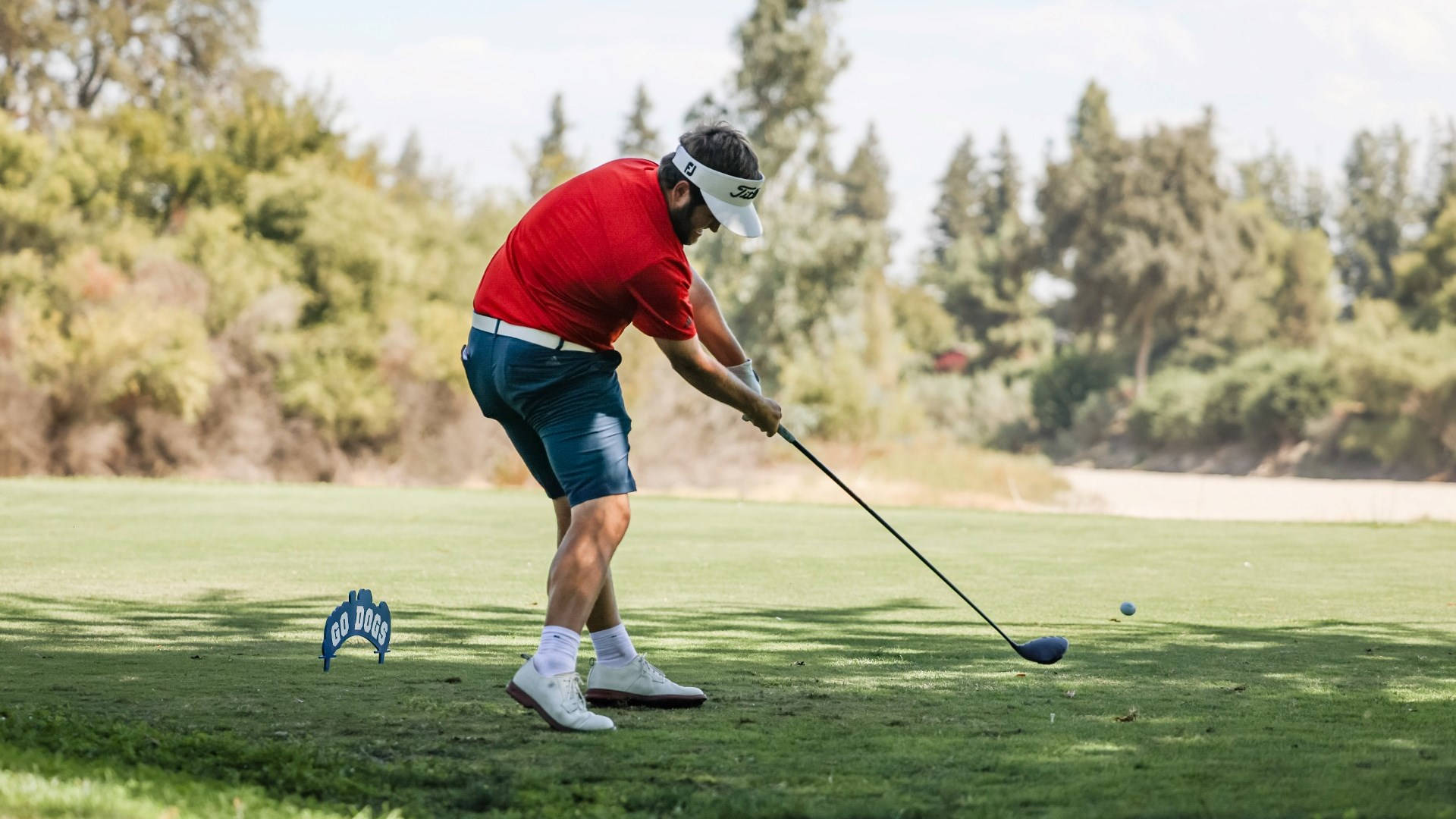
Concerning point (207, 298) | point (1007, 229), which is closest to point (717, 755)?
point (207, 298)

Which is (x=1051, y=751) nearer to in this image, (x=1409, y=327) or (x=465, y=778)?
(x=465, y=778)

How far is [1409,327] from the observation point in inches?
1912

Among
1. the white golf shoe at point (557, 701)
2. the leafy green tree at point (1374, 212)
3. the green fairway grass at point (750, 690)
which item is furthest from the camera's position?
the leafy green tree at point (1374, 212)

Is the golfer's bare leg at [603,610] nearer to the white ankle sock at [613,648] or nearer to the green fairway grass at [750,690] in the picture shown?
the white ankle sock at [613,648]

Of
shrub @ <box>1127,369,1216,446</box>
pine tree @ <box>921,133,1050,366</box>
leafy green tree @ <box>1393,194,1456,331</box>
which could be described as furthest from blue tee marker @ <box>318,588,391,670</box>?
pine tree @ <box>921,133,1050,366</box>

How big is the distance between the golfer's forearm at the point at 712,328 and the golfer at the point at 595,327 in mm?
291

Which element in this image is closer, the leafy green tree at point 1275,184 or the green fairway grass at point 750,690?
the green fairway grass at point 750,690

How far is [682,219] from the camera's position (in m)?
4.41

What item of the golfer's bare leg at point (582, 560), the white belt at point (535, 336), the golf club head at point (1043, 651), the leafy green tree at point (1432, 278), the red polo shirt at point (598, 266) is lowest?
the golf club head at point (1043, 651)

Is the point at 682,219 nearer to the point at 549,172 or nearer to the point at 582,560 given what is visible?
the point at 582,560

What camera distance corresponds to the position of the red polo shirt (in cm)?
425

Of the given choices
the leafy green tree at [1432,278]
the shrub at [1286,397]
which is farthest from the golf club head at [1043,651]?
the shrub at [1286,397]

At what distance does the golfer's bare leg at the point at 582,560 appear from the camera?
4406 millimetres

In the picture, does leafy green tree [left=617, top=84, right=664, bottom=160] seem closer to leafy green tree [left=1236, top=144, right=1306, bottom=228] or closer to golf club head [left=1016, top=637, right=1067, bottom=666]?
leafy green tree [left=1236, top=144, right=1306, bottom=228]
